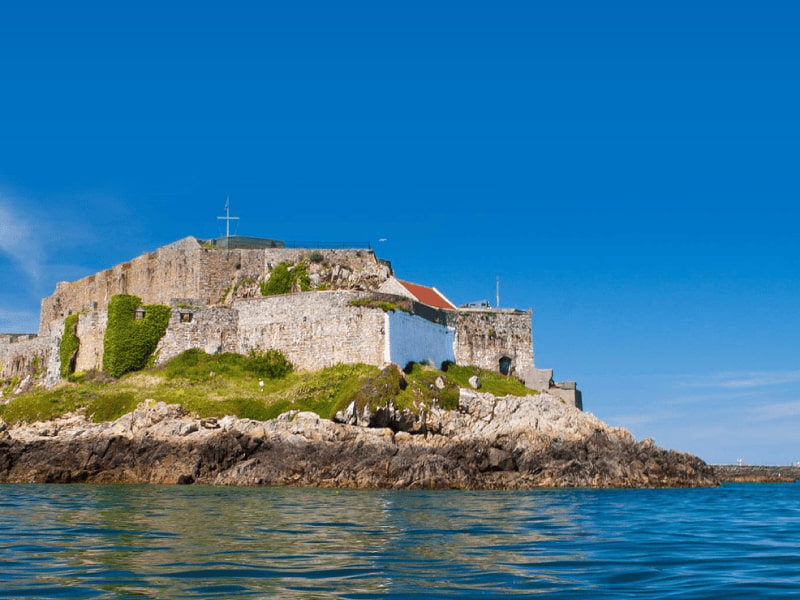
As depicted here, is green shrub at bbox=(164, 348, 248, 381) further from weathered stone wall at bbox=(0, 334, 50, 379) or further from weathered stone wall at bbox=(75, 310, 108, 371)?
weathered stone wall at bbox=(0, 334, 50, 379)

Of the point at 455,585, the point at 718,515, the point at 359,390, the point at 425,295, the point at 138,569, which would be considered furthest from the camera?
the point at 425,295

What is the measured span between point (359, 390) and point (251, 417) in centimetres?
532

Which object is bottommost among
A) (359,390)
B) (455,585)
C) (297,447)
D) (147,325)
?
(455,585)

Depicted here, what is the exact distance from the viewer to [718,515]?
22.5 metres

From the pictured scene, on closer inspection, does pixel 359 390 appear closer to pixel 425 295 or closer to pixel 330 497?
pixel 330 497

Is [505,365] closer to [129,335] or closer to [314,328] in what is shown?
[314,328]

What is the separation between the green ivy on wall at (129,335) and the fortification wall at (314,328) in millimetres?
4303

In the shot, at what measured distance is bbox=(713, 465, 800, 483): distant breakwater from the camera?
222 ft

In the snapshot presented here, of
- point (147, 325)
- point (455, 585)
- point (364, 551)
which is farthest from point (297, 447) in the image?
point (455, 585)

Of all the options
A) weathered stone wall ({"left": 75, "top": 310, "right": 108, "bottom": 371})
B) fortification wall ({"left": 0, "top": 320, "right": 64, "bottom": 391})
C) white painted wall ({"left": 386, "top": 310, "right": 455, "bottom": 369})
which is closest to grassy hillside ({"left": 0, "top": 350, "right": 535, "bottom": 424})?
white painted wall ({"left": 386, "top": 310, "right": 455, "bottom": 369})

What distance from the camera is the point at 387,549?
1416 centimetres

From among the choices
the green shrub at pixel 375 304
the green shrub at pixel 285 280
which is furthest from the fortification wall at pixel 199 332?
the green shrub at pixel 375 304

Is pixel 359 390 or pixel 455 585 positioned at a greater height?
pixel 359 390

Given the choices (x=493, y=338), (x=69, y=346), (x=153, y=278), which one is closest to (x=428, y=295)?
(x=493, y=338)
